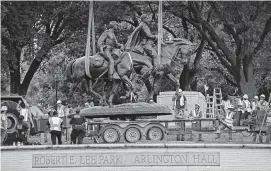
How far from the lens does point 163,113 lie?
37031 mm

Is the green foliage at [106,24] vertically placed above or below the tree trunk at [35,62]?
above

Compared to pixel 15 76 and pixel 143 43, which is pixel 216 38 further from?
pixel 143 43

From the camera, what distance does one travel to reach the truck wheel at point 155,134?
118ft

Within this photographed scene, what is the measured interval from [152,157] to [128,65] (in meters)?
5.15

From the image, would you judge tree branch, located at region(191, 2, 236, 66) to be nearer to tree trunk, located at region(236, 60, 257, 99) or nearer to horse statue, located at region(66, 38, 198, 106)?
tree trunk, located at region(236, 60, 257, 99)

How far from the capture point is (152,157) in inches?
1347

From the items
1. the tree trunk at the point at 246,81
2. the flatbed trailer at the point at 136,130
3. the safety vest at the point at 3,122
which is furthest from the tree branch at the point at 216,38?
the safety vest at the point at 3,122

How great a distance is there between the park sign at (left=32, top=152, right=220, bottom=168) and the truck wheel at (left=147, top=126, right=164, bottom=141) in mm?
1821

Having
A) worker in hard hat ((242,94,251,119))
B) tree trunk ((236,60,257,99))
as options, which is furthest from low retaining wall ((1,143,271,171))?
tree trunk ((236,60,257,99))

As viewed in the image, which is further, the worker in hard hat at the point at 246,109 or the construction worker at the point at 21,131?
the worker in hard hat at the point at 246,109

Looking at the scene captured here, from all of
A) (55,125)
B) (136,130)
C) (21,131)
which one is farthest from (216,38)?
(55,125)

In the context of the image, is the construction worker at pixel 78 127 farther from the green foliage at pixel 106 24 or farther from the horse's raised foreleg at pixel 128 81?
the green foliage at pixel 106 24

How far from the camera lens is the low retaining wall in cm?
3419

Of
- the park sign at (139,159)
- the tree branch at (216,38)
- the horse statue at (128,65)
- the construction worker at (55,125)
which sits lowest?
the park sign at (139,159)
